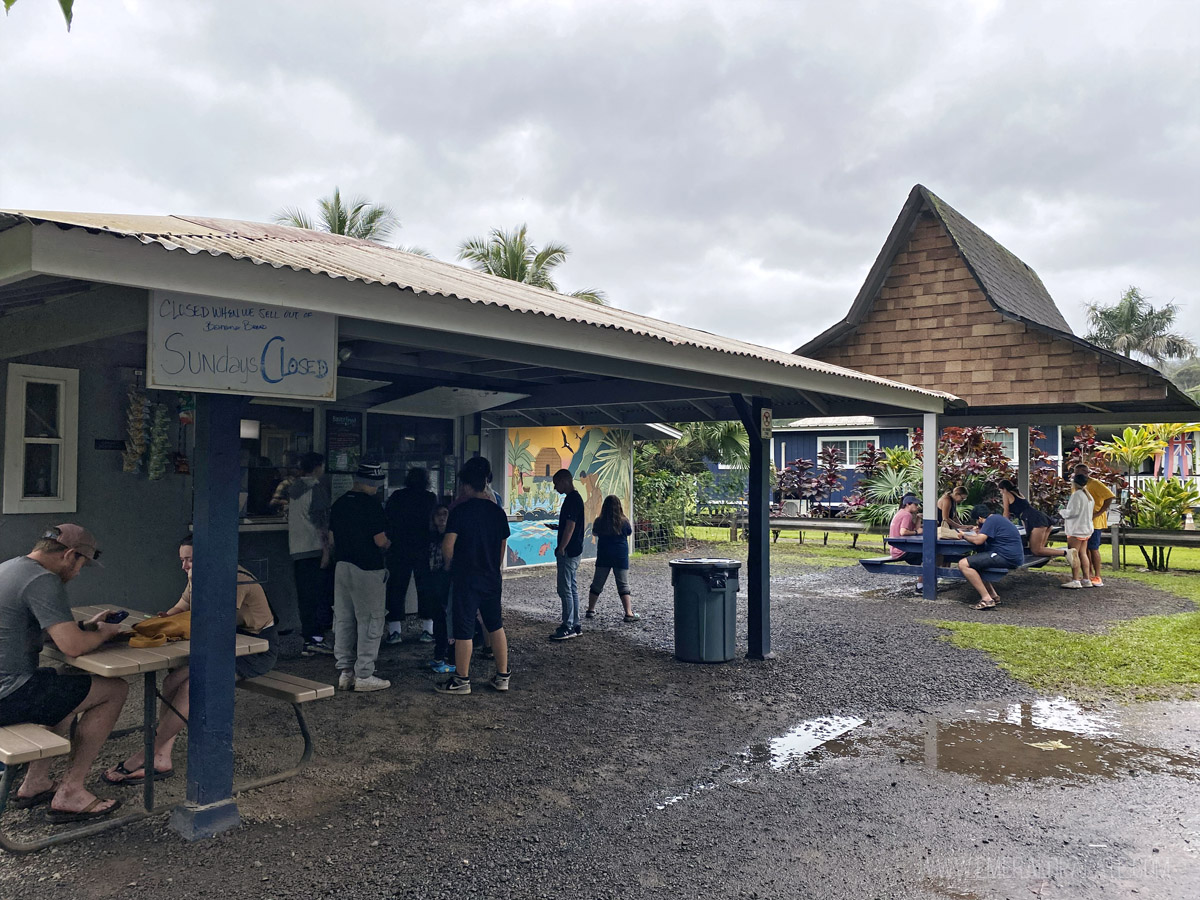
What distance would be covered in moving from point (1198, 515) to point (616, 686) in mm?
23232

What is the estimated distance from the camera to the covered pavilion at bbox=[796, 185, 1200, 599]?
12.8 m

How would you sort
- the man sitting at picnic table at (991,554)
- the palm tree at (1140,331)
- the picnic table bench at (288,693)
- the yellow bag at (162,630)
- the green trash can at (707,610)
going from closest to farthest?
the yellow bag at (162,630)
the picnic table bench at (288,693)
the green trash can at (707,610)
the man sitting at picnic table at (991,554)
the palm tree at (1140,331)

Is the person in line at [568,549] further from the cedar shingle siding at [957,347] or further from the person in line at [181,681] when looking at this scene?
the cedar shingle siding at [957,347]

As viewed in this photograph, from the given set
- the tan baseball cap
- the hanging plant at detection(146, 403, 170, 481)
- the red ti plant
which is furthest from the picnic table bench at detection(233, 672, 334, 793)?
the red ti plant

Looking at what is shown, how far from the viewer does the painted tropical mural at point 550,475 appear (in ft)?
47.0

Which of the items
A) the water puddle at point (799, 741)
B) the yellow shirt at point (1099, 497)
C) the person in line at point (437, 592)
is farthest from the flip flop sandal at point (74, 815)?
the yellow shirt at point (1099, 497)

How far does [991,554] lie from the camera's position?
37.7 feet

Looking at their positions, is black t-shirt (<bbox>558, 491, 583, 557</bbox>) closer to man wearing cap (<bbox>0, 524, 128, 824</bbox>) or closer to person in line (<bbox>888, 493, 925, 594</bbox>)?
man wearing cap (<bbox>0, 524, 128, 824</bbox>)

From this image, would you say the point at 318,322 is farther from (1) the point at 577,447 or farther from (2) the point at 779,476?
(2) the point at 779,476

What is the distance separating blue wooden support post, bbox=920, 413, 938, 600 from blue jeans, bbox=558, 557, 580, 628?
17.3ft

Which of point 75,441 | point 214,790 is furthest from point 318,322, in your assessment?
point 75,441

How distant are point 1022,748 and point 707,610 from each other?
2.86 metres

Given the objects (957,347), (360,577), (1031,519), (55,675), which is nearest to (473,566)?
(360,577)

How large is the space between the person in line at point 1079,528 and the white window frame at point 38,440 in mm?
12823
